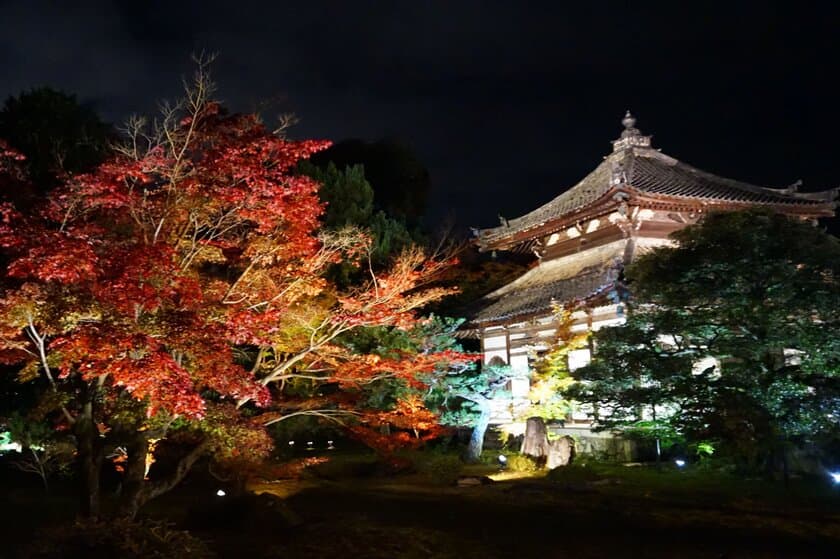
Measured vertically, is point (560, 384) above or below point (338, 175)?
below

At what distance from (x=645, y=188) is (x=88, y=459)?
15498 mm

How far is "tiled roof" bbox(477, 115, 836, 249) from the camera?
18.3m

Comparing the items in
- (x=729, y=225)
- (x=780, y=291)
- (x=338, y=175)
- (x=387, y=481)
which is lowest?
(x=387, y=481)

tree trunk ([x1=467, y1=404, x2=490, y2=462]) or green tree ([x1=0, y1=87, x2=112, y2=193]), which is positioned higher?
green tree ([x1=0, y1=87, x2=112, y2=193])

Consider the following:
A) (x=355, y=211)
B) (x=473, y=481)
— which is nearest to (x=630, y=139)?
(x=355, y=211)

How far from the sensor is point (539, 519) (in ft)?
34.8

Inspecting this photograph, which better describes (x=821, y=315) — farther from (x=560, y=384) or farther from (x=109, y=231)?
(x=109, y=231)

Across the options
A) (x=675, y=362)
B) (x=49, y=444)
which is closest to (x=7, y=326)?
(x=49, y=444)

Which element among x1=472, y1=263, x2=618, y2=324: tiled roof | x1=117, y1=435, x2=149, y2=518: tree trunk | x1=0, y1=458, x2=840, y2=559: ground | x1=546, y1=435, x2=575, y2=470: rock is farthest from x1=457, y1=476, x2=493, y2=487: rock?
x1=117, y1=435, x2=149, y2=518: tree trunk

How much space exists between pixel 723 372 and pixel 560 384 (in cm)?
495

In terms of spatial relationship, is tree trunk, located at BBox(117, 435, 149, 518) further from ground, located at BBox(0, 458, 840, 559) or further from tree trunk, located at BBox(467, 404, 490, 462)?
tree trunk, located at BBox(467, 404, 490, 462)

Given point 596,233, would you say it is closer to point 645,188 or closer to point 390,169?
point 645,188

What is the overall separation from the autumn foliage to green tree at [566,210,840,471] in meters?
5.82

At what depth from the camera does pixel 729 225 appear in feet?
40.3
